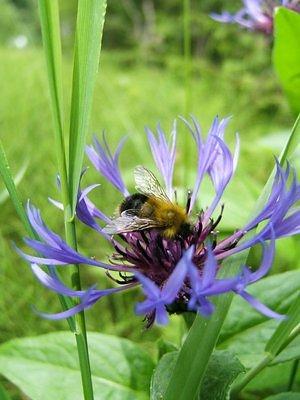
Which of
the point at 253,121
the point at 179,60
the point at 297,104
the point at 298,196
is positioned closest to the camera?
the point at 298,196

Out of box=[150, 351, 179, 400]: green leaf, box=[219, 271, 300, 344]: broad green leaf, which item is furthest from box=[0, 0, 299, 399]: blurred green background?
box=[219, 271, 300, 344]: broad green leaf

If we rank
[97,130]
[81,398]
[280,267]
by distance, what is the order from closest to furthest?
[81,398] < [280,267] < [97,130]

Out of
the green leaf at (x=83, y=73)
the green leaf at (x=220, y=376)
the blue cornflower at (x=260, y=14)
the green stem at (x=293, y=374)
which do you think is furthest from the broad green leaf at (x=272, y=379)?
the blue cornflower at (x=260, y=14)

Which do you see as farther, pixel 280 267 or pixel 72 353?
pixel 280 267

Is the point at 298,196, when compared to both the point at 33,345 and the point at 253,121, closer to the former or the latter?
the point at 33,345

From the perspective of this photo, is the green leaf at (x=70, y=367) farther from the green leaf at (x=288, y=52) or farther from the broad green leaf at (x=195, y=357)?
the green leaf at (x=288, y=52)

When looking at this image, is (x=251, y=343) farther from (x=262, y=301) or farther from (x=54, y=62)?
(x=54, y=62)

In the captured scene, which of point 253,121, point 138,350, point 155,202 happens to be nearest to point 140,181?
point 155,202

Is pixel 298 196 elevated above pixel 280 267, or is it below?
below
